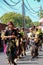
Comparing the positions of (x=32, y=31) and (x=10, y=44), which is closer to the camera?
(x=10, y=44)

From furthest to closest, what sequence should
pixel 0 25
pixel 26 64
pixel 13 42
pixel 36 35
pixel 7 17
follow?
pixel 7 17
pixel 0 25
pixel 36 35
pixel 26 64
pixel 13 42

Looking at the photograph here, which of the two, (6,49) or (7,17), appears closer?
(6,49)

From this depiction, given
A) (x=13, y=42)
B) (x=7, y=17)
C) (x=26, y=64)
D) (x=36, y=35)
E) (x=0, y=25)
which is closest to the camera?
(x=13, y=42)

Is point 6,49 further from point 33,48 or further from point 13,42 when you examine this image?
point 33,48

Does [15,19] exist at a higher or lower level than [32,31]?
lower

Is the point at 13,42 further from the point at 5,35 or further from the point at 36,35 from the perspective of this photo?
the point at 36,35

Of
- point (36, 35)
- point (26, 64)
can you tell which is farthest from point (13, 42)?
point (36, 35)

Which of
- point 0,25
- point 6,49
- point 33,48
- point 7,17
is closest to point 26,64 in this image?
point 6,49

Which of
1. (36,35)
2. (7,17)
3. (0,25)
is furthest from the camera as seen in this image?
(7,17)

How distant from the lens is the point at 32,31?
15219 millimetres

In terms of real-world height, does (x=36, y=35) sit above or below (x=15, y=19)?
above

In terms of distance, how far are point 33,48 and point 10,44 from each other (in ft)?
14.9

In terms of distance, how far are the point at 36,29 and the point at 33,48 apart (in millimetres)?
948

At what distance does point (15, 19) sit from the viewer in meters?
93.8
